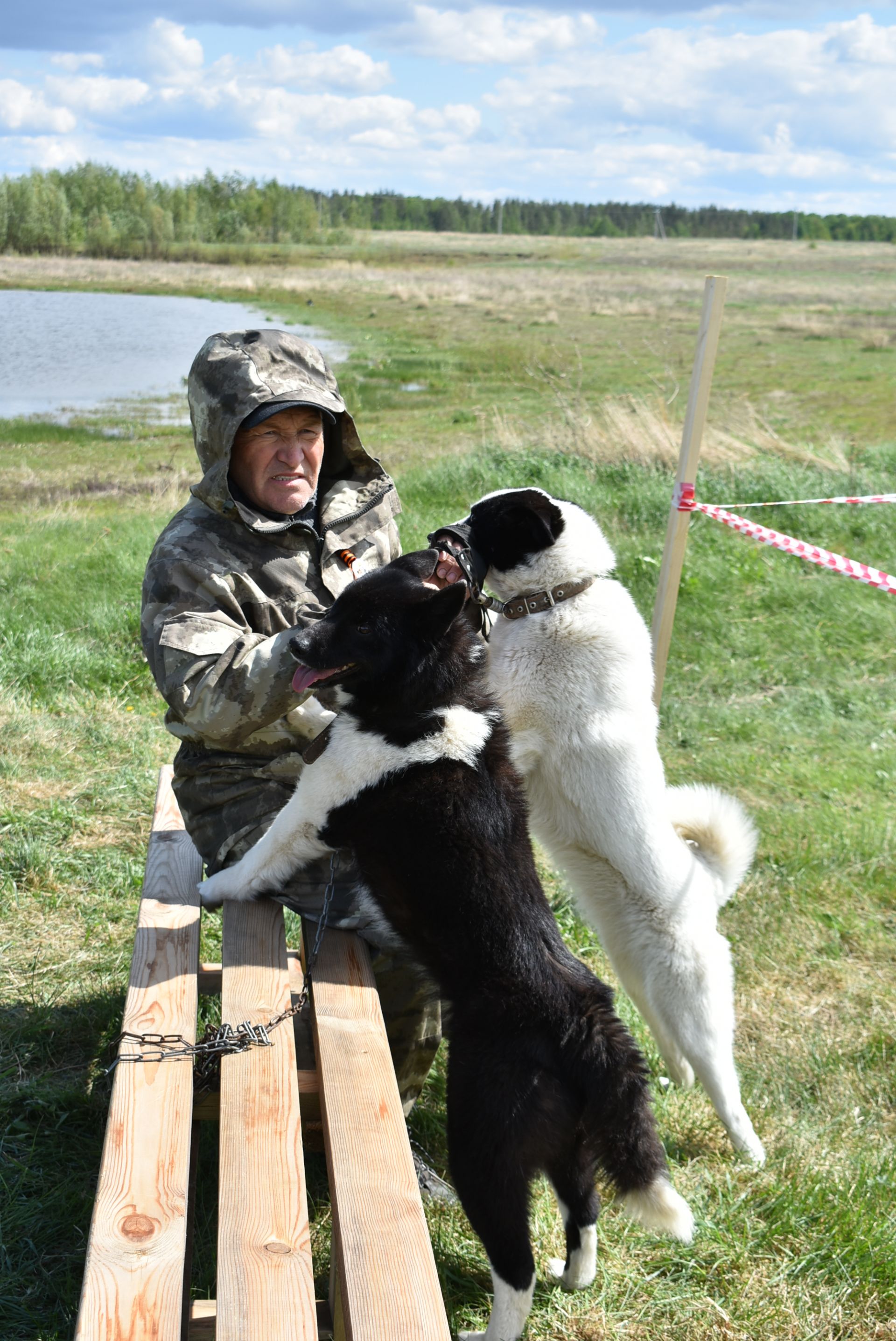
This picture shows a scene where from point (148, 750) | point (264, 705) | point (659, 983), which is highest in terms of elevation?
point (264, 705)

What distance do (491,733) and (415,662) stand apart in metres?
0.24

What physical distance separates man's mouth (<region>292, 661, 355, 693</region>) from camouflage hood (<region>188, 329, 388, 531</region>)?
55 centimetres

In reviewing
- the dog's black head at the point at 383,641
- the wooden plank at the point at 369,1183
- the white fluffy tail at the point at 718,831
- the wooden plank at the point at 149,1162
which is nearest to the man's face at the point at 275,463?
the dog's black head at the point at 383,641

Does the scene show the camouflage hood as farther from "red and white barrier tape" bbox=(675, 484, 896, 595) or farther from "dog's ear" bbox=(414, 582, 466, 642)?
"red and white barrier tape" bbox=(675, 484, 896, 595)

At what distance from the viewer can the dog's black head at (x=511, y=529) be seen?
9.64ft

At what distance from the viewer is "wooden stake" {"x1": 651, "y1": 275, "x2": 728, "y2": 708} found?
12.2ft

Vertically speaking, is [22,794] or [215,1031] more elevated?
[215,1031]

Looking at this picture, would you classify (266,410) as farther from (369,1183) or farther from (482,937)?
(369,1183)

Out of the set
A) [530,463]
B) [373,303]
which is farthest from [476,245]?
A: [530,463]

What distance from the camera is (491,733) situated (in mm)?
2369

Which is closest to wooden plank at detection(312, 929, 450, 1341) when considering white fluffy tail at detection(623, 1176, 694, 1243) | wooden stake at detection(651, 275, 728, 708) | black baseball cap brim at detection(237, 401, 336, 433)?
white fluffy tail at detection(623, 1176, 694, 1243)

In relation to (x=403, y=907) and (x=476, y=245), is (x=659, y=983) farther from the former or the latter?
(x=476, y=245)

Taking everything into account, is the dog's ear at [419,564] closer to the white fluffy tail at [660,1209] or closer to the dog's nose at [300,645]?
the dog's nose at [300,645]

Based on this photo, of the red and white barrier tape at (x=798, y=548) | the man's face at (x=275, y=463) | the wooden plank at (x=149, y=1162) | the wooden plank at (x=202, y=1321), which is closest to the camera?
the wooden plank at (x=149, y=1162)
